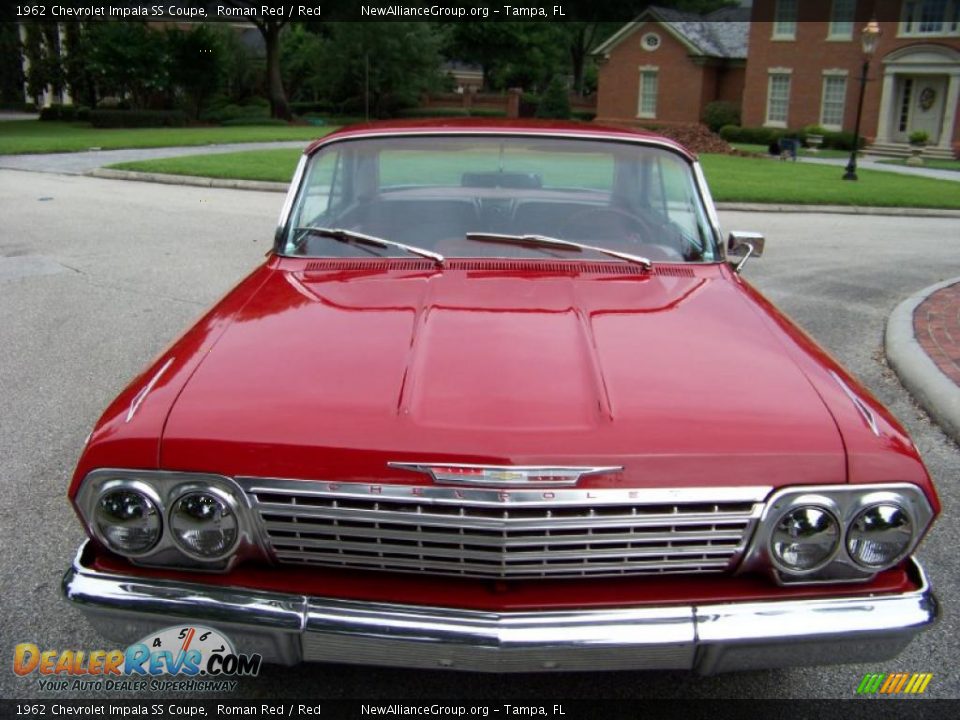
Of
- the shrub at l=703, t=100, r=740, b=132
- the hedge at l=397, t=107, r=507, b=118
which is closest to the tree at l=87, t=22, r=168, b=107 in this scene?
the hedge at l=397, t=107, r=507, b=118

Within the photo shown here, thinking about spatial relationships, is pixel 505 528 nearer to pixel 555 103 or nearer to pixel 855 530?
pixel 855 530

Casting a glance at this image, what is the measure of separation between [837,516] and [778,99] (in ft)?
123

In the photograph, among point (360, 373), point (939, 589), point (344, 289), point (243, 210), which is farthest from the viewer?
point (243, 210)

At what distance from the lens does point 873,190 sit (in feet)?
55.4

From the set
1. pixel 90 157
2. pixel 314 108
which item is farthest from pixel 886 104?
pixel 314 108

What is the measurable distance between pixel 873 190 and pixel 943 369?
1293 cm

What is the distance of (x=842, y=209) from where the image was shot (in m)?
14.2

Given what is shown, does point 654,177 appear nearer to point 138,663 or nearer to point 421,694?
point 421,694

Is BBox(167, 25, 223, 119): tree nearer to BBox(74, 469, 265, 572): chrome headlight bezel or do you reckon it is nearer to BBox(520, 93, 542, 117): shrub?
BBox(520, 93, 542, 117): shrub

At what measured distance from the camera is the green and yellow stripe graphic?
2658 mm

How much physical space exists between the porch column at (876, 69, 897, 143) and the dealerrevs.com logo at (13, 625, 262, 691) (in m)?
36.1

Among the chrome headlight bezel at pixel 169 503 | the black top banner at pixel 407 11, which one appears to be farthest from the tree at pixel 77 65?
the chrome headlight bezel at pixel 169 503

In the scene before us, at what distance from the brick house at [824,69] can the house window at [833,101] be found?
4 cm

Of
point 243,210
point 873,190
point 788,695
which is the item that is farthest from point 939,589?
point 873,190
